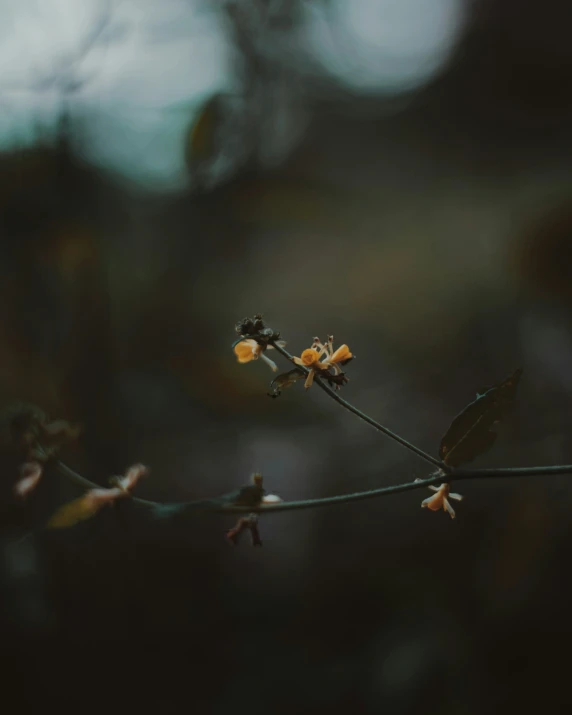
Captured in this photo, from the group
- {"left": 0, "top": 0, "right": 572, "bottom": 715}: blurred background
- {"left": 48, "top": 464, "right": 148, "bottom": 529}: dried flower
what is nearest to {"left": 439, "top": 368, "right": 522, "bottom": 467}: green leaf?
{"left": 48, "top": 464, "right": 148, "bottom": 529}: dried flower

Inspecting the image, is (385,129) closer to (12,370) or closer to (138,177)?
(138,177)

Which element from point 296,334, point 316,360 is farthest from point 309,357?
point 296,334

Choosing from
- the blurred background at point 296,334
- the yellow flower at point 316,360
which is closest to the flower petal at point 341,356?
the yellow flower at point 316,360

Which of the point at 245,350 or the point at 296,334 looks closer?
the point at 245,350

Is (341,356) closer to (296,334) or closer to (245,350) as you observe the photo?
(245,350)

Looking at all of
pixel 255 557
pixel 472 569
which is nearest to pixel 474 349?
pixel 472 569
